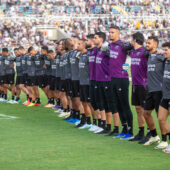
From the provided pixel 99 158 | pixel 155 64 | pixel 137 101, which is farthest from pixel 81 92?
pixel 99 158

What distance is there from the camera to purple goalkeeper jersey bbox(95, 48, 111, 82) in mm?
10773

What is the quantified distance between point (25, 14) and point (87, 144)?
35076mm

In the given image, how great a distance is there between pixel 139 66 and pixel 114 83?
2.81 ft

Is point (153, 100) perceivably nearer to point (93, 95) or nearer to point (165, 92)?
point (165, 92)

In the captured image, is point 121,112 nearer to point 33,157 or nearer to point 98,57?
point 98,57

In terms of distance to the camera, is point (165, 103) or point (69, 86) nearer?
point (165, 103)

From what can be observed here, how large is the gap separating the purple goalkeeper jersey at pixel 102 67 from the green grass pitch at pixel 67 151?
128 centimetres

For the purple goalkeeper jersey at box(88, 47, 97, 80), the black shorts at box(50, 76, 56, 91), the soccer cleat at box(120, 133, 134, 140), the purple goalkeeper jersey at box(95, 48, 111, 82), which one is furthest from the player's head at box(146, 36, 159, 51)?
the black shorts at box(50, 76, 56, 91)

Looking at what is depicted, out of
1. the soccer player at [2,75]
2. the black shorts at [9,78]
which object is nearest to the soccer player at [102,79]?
the black shorts at [9,78]

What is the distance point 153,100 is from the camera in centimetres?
912

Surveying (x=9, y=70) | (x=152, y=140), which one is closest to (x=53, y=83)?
(x=9, y=70)

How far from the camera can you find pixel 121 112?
10.3 m

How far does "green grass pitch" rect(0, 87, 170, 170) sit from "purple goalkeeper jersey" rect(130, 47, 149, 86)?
4.08ft

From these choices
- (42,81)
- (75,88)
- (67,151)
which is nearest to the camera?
(67,151)
